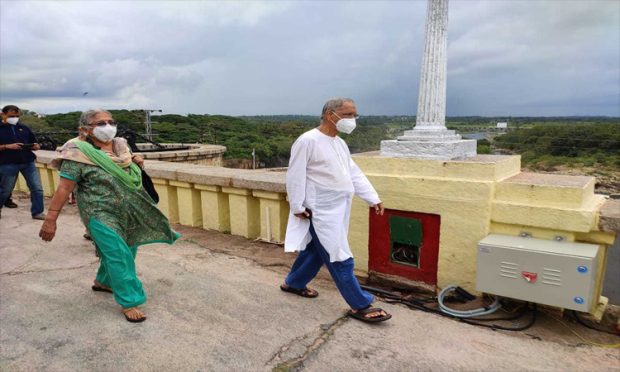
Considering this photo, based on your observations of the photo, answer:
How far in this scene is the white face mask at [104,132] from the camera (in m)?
2.91

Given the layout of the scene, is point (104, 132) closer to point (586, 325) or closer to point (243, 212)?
point (243, 212)

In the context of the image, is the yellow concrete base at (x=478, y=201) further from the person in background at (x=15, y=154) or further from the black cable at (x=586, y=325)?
the person in background at (x=15, y=154)

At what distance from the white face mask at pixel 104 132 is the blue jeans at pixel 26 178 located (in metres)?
3.72

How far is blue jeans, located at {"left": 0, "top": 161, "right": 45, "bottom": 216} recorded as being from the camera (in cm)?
564

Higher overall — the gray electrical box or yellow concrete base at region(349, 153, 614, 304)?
yellow concrete base at region(349, 153, 614, 304)

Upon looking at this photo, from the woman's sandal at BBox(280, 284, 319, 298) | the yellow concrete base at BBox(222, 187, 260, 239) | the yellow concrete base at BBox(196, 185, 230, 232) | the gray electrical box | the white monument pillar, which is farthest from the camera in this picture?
the yellow concrete base at BBox(196, 185, 230, 232)

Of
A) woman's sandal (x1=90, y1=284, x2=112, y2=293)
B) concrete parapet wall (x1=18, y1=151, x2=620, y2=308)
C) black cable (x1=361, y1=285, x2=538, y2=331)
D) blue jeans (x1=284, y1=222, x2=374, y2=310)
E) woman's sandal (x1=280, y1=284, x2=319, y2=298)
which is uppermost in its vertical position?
concrete parapet wall (x1=18, y1=151, x2=620, y2=308)

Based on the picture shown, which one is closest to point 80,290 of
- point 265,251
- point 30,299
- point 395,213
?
point 30,299

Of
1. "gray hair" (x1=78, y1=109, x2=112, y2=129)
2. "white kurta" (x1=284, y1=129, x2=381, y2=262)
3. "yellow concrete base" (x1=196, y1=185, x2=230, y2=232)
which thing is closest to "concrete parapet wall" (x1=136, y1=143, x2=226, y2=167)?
"yellow concrete base" (x1=196, y1=185, x2=230, y2=232)

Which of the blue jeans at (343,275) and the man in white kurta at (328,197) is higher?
the man in white kurta at (328,197)

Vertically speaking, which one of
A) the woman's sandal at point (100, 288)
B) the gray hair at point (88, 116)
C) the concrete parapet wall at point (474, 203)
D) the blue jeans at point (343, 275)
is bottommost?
the woman's sandal at point (100, 288)

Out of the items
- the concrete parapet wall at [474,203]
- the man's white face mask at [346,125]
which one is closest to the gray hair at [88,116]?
the man's white face mask at [346,125]

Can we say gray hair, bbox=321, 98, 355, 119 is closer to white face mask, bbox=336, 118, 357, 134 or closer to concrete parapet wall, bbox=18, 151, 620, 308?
white face mask, bbox=336, 118, 357, 134

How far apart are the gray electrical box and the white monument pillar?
891 mm
